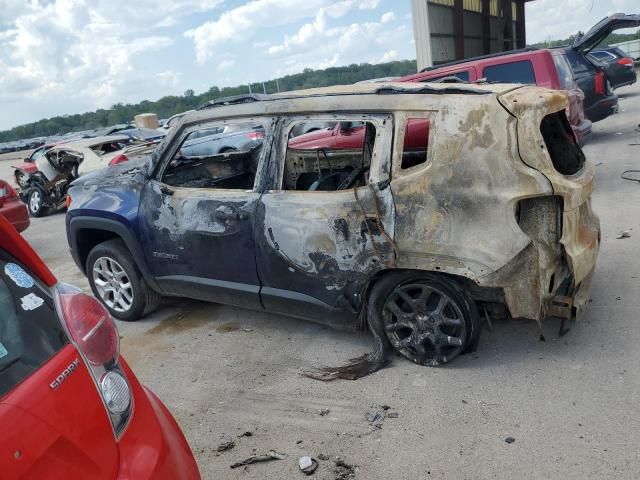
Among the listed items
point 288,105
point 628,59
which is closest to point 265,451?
point 288,105

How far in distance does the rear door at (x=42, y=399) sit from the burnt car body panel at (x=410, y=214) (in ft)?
6.55

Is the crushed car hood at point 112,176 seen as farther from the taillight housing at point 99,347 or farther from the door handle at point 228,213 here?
the taillight housing at point 99,347

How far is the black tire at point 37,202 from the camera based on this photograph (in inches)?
460

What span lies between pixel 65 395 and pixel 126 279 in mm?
3335

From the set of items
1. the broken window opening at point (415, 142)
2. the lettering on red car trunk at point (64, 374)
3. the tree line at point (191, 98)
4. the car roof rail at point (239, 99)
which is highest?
the car roof rail at point (239, 99)

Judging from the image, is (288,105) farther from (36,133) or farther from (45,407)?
(36,133)

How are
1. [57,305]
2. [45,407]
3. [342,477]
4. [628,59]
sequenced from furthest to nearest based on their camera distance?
[628,59]
[342,477]
[57,305]
[45,407]

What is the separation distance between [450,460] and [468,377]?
783mm

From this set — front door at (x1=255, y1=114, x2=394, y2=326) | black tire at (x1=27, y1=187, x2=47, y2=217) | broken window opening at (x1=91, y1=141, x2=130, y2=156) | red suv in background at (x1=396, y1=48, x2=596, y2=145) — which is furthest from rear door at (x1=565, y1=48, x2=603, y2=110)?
black tire at (x1=27, y1=187, x2=47, y2=217)

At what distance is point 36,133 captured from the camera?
68.2 m

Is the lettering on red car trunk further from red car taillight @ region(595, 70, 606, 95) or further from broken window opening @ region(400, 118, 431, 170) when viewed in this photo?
red car taillight @ region(595, 70, 606, 95)

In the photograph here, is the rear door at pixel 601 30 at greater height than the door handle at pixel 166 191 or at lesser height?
greater

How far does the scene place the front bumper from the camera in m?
1.69

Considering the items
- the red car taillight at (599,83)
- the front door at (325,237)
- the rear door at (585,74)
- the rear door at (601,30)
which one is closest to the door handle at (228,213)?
the front door at (325,237)
